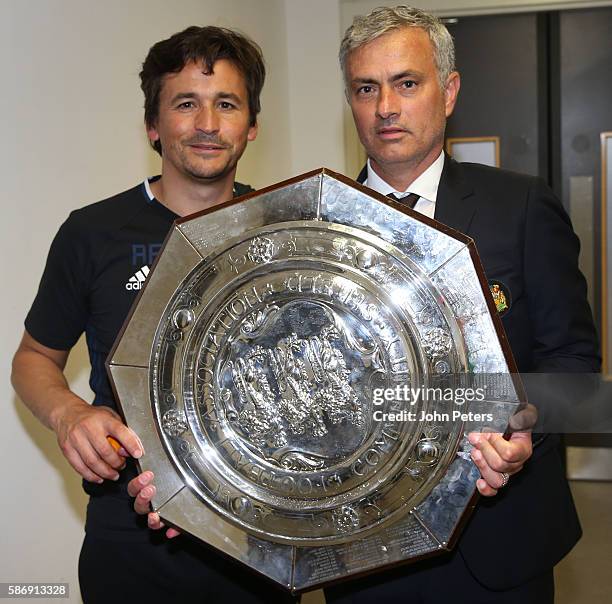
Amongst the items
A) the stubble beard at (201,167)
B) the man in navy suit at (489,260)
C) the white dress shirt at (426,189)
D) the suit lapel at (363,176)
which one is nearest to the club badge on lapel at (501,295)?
the man in navy suit at (489,260)

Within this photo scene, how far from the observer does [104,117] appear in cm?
212

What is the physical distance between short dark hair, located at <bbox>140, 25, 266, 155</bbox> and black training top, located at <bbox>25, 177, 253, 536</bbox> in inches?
7.1

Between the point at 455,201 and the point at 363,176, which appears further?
the point at 363,176

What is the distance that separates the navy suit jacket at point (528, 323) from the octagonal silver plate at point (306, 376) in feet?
0.64

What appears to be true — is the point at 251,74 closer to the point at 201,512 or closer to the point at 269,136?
the point at 201,512

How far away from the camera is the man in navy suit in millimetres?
1206

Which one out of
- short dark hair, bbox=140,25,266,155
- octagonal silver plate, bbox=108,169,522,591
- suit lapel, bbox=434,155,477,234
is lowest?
octagonal silver plate, bbox=108,169,522,591

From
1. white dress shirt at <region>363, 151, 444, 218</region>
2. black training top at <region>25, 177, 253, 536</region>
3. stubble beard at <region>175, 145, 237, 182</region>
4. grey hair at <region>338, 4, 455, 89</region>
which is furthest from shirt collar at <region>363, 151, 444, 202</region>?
black training top at <region>25, 177, 253, 536</region>

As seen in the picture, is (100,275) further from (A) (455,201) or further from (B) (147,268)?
(A) (455,201)

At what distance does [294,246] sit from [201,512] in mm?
382

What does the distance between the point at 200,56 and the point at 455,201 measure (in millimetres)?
490

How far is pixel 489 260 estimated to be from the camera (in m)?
1.21

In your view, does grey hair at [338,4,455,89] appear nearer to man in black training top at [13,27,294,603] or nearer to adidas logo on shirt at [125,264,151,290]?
man in black training top at [13,27,294,603]

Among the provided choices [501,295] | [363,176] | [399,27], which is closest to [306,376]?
[501,295]
